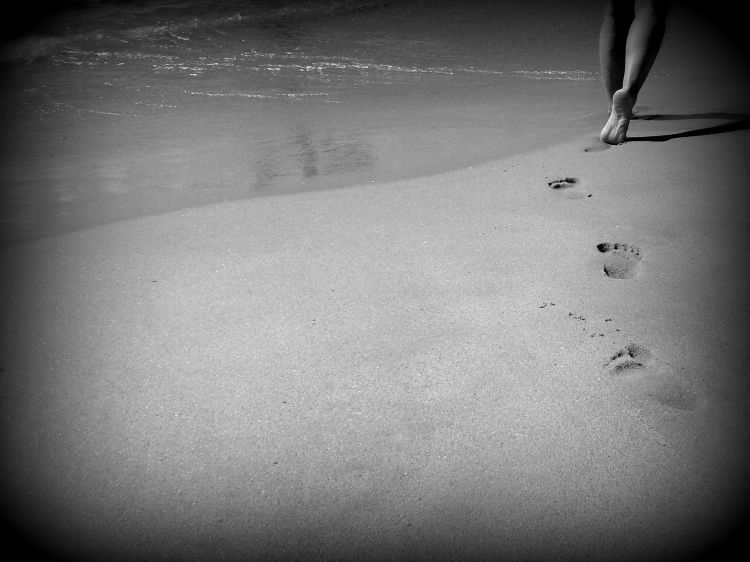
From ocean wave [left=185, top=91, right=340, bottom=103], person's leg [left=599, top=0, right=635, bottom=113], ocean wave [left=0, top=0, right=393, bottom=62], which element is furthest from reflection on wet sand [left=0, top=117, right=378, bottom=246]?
ocean wave [left=0, top=0, right=393, bottom=62]

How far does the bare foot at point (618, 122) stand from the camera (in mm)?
2375

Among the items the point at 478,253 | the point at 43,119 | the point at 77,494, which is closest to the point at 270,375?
the point at 77,494

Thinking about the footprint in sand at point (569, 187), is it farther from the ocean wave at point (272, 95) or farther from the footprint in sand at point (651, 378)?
the ocean wave at point (272, 95)

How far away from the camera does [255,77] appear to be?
4371 mm

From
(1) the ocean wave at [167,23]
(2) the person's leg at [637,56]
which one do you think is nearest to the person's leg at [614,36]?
(2) the person's leg at [637,56]

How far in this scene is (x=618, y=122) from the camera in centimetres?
243

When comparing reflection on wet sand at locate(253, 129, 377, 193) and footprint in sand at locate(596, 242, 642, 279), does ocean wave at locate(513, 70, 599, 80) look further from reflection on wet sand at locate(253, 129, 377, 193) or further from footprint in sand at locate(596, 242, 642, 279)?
footprint in sand at locate(596, 242, 642, 279)

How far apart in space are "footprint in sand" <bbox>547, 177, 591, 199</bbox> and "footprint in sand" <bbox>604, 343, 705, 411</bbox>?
0.92m

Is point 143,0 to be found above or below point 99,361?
above

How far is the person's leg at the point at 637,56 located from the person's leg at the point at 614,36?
200mm

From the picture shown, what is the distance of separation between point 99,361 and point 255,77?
143 inches

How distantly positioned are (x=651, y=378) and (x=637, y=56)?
185 centimetres

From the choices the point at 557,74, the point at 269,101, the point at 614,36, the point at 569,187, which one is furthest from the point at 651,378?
the point at 557,74

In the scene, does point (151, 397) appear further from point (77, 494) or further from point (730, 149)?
point (730, 149)
